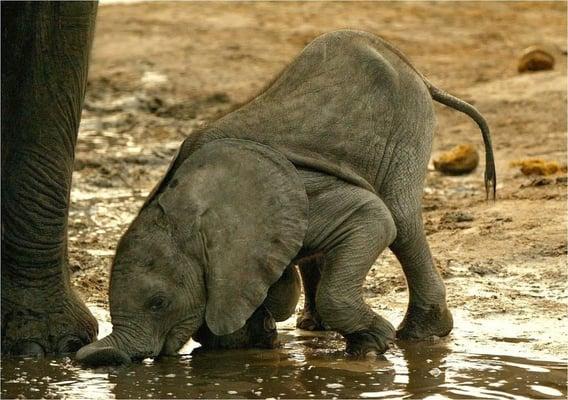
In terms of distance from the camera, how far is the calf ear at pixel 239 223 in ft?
18.7

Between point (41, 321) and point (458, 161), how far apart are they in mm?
3985

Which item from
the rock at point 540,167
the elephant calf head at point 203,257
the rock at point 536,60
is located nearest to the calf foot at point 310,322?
the elephant calf head at point 203,257

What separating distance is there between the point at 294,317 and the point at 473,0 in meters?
10.3

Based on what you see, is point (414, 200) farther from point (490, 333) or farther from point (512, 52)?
point (512, 52)

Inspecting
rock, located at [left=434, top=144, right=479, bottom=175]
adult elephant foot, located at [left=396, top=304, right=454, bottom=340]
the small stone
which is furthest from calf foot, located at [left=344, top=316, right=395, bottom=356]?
rock, located at [left=434, top=144, right=479, bottom=175]

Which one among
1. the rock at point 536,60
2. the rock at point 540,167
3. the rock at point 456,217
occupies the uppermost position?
the rock at point 536,60

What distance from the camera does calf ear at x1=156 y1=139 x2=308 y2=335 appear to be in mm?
5688

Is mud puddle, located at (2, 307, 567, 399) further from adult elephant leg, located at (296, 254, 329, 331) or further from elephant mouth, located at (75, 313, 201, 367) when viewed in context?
adult elephant leg, located at (296, 254, 329, 331)

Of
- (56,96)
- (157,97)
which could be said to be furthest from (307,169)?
(157,97)

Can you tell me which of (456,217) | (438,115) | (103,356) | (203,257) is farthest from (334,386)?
(438,115)

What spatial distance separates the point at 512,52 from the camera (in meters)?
13.6

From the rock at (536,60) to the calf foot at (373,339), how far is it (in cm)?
640

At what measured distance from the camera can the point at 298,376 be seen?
5617 millimetres

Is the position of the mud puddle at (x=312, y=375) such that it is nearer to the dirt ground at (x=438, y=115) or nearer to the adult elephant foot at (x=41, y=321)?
the adult elephant foot at (x=41, y=321)
